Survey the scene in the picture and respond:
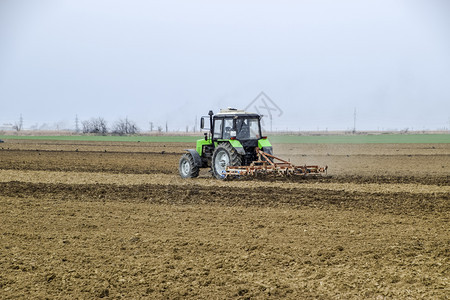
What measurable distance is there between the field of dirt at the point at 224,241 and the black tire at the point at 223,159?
4.40ft

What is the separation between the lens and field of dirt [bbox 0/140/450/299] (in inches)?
273

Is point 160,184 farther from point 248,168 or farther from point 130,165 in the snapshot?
point 130,165

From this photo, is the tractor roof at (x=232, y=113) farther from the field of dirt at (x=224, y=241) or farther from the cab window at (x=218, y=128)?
the field of dirt at (x=224, y=241)

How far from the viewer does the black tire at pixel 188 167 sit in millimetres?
18531

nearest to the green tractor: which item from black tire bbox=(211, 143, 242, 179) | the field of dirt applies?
black tire bbox=(211, 143, 242, 179)

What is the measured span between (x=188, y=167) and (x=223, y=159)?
171cm

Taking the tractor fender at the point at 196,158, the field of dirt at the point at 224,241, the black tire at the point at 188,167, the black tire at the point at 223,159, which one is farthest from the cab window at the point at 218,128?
the field of dirt at the point at 224,241

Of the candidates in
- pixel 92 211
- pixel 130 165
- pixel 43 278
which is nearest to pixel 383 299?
pixel 43 278

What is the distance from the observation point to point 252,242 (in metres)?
8.91

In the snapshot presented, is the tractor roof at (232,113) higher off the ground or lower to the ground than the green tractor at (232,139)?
higher

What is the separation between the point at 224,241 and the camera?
29.6ft

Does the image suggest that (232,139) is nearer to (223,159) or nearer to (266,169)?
(223,159)

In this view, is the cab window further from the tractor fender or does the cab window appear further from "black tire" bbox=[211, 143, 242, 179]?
the tractor fender

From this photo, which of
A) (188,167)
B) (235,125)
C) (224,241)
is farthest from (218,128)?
(224,241)
